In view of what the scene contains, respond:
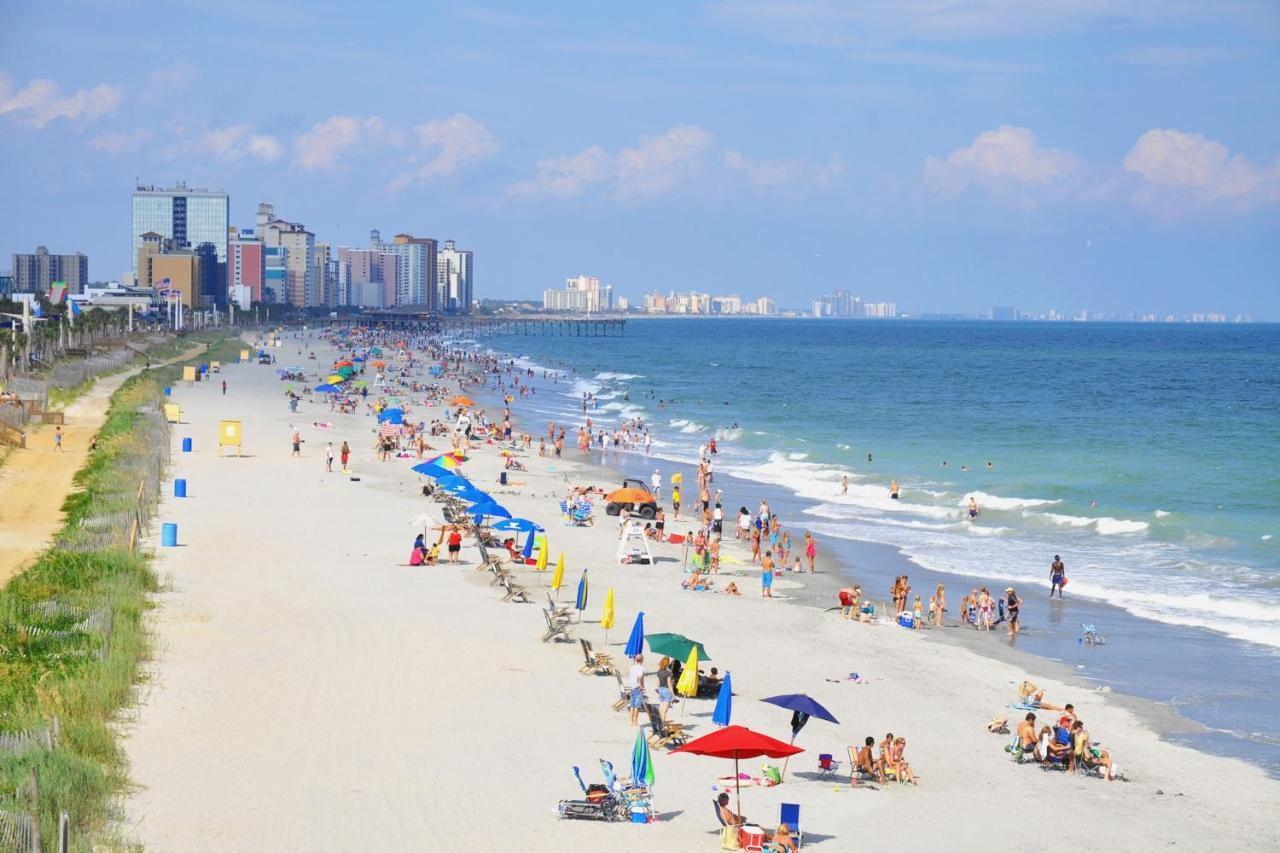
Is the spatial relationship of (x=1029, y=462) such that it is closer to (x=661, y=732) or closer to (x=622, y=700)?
(x=622, y=700)

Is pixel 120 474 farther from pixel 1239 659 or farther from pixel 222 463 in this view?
pixel 1239 659

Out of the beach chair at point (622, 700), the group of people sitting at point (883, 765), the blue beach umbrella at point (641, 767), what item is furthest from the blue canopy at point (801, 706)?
the beach chair at point (622, 700)

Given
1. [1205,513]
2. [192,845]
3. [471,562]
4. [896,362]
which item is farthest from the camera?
[896,362]

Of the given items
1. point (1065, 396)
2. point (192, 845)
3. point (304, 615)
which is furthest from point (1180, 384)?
point (192, 845)

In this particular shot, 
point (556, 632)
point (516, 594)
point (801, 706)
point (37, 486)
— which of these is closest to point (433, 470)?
point (37, 486)

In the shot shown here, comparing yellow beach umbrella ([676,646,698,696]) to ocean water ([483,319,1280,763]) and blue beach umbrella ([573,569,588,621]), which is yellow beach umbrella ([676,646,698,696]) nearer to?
blue beach umbrella ([573,569,588,621])

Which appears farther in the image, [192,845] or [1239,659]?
[1239,659]
